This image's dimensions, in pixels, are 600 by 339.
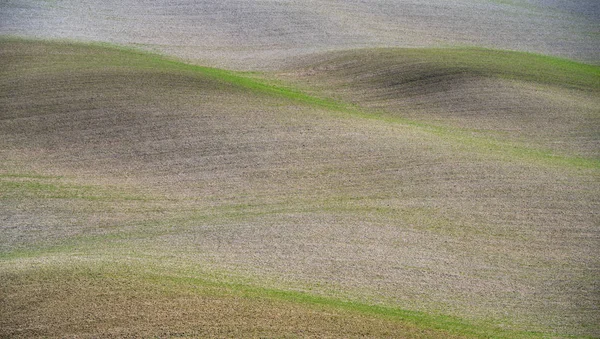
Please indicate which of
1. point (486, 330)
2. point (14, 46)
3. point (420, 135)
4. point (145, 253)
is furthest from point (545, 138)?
point (14, 46)

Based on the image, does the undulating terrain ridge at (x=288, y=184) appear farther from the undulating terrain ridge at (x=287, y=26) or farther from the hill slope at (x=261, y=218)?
the undulating terrain ridge at (x=287, y=26)

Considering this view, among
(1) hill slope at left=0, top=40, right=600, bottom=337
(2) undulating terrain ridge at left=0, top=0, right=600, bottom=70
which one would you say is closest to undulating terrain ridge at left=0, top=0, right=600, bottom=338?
(1) hill slope at left=0, top=40, right=600, bottom=337

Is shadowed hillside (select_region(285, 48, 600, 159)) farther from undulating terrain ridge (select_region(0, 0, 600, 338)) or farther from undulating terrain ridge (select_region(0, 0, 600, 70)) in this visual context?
undulating terrain ridge (select_region(0, 0, 600, 70))

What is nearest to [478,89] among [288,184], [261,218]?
[288,184]

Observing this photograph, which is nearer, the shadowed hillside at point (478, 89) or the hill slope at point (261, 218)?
the hill slope at point (261, 218)

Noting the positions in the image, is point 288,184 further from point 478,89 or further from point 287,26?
point 287,26

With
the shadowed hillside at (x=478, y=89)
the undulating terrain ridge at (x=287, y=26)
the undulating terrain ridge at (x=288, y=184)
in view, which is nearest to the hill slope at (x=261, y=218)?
the undulating terrain ridge at (x=288, y=184)

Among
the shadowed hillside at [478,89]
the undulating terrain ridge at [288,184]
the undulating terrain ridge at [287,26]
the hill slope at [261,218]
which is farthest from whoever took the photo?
the undulating terrain ridge at [287,26]
